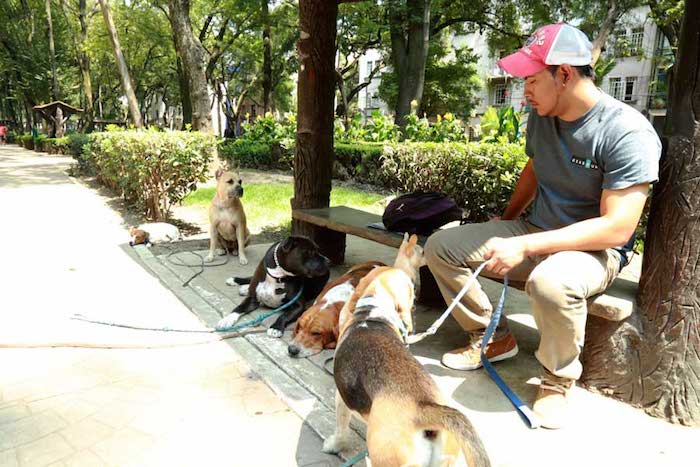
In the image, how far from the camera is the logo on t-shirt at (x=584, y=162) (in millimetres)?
2688

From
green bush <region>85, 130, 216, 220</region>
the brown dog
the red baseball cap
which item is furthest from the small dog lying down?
the red baseball cap

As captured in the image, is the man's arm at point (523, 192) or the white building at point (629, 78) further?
the white building at point (629, 78)

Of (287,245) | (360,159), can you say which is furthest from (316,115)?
(360,159)

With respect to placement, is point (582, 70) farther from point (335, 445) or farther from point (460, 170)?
point (460, 170)

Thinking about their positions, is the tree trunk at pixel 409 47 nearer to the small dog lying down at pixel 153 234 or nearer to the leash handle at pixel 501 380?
the small dog lying down at pixel 153 234

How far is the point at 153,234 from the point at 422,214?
4371mm

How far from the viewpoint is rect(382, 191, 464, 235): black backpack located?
13.1 ft

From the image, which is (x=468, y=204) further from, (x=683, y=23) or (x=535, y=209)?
(x=683, y=23)

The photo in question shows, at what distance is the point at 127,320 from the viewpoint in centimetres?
420

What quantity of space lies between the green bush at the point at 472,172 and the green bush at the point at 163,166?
3.58 m

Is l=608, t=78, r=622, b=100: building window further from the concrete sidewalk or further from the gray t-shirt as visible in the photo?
the gray t-shirt

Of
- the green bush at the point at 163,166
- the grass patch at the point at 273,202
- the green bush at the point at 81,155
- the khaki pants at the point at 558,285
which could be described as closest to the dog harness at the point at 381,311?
the khaki pants at the point at 558,285

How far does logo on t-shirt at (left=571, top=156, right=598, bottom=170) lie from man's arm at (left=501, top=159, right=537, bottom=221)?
604 millimetres

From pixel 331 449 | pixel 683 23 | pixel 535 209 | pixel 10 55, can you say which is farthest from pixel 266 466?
pixel 10 55
